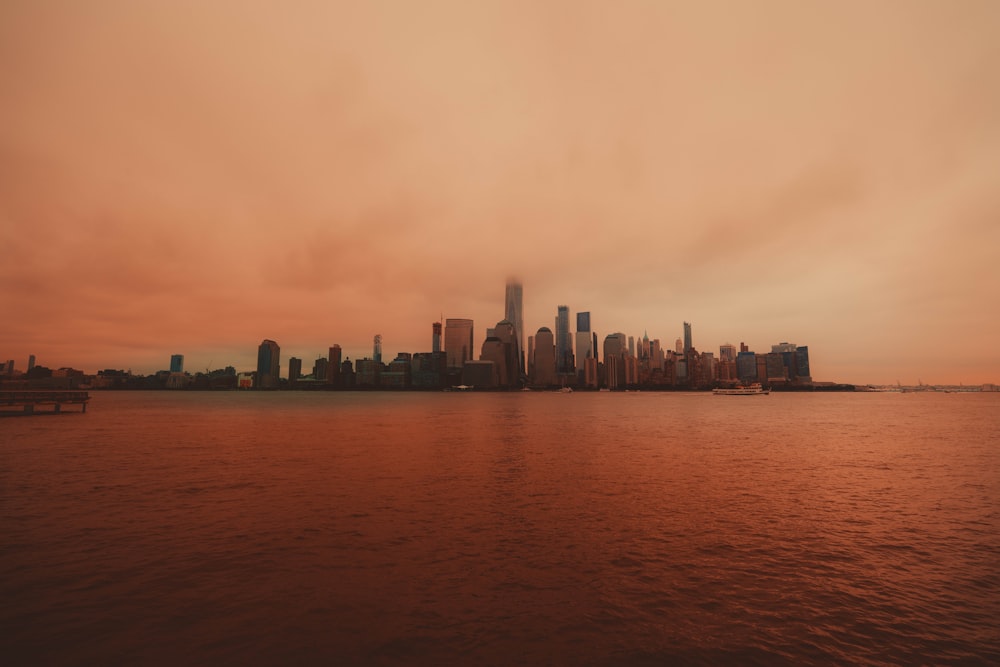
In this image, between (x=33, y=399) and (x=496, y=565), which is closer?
(x=496, y=565)

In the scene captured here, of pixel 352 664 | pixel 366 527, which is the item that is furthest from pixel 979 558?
pixel 366 527

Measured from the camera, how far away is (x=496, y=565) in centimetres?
1944

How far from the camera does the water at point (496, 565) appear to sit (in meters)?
13.2

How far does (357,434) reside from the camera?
3036 inches

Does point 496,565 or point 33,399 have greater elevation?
point 33,399

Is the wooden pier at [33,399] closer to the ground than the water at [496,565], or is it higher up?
higher up

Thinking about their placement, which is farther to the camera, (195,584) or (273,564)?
(273,564)

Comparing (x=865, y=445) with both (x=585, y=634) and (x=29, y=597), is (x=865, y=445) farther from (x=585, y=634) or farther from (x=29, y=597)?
(x=29, y=597)

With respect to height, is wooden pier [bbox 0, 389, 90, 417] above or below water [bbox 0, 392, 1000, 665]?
above

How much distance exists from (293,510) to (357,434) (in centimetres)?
5024

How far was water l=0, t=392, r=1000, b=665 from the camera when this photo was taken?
1323cm

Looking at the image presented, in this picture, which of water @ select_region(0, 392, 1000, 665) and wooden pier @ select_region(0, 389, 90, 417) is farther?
wooden pier @ select_region(0, 389, 90, 417)

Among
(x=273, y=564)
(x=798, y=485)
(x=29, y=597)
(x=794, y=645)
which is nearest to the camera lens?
(x=794, y=645)

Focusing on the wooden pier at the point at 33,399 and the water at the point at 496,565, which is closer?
the water at the point at 496,565
